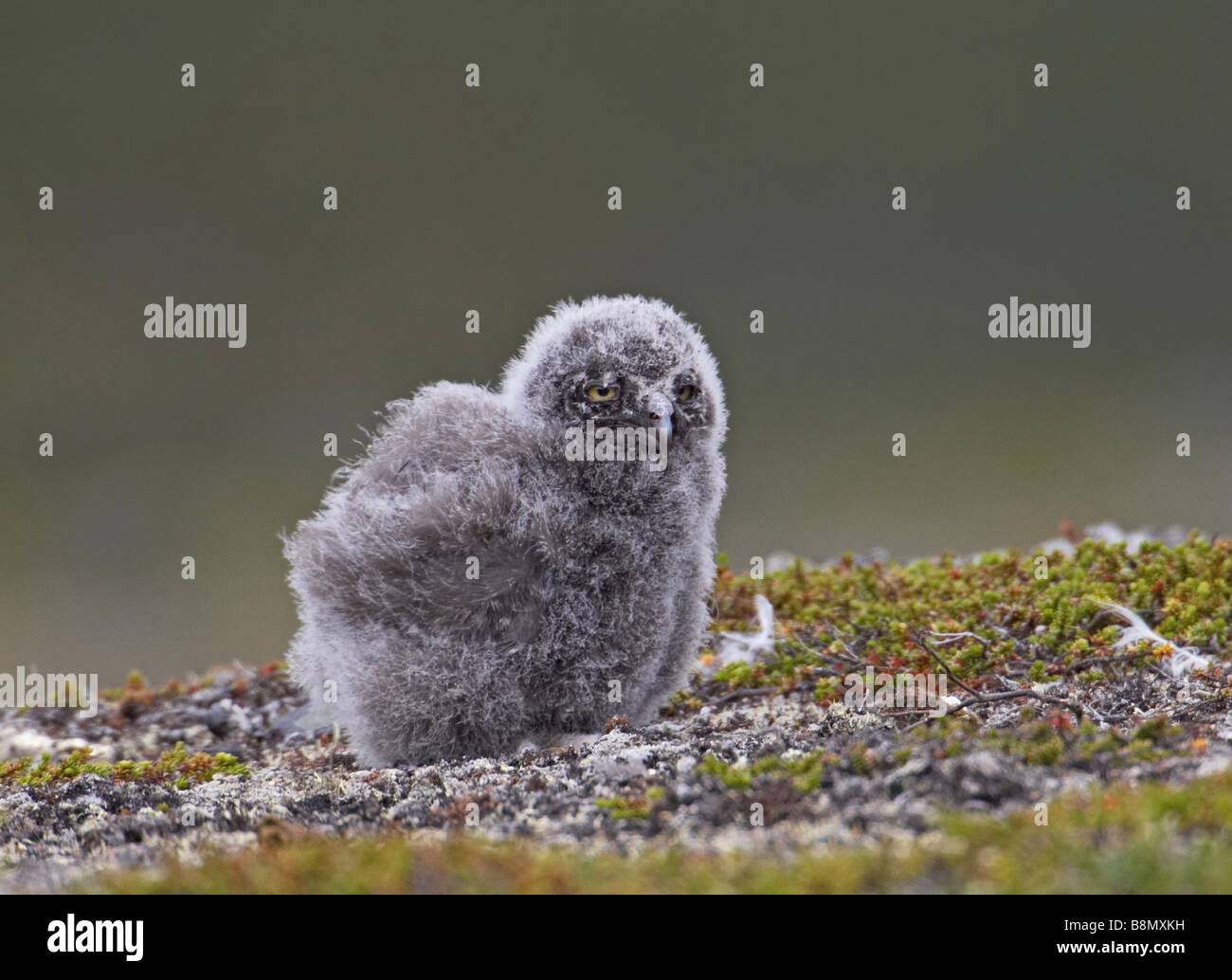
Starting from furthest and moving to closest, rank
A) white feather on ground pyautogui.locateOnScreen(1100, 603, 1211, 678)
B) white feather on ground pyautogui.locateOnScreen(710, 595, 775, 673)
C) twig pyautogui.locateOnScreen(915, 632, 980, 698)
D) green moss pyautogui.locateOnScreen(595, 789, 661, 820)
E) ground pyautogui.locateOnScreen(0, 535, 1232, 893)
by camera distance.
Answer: white feather on ground pyautogui.locateOnScreen(710, 595, 775, 673) → white feather on ground pyautogui.locateOnScreen(1100, 603, 1211, 678) → twig pyautogui.locateOnScreen(915, 632, 980, 698) → green moss pyautogui.locateOnScreen(595, 789, 661, 820) → ground pyautogui.locateOnScreen(0, 535, 1232, 893)

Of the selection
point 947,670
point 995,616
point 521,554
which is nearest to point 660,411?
point 521,554

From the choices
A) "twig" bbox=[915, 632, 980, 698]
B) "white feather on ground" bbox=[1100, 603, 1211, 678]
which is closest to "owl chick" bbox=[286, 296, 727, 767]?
"twig" bbox=[915, 632, 980, 698]

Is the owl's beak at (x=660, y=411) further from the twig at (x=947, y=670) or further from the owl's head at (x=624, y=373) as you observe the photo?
the twig at (x=947, y=670)

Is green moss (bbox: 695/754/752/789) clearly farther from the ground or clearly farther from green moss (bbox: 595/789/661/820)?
green moss (bbox: 595/789/661/820)

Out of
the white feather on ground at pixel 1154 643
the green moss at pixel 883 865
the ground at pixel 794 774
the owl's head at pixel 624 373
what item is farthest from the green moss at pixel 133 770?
the white feather on ground at pixel 1154 643

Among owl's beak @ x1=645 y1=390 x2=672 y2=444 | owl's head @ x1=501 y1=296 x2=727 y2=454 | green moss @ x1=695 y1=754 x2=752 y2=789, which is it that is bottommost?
green moss @ x1=695 y1=754 x2=752 y2=789

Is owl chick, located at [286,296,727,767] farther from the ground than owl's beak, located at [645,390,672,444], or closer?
closer
